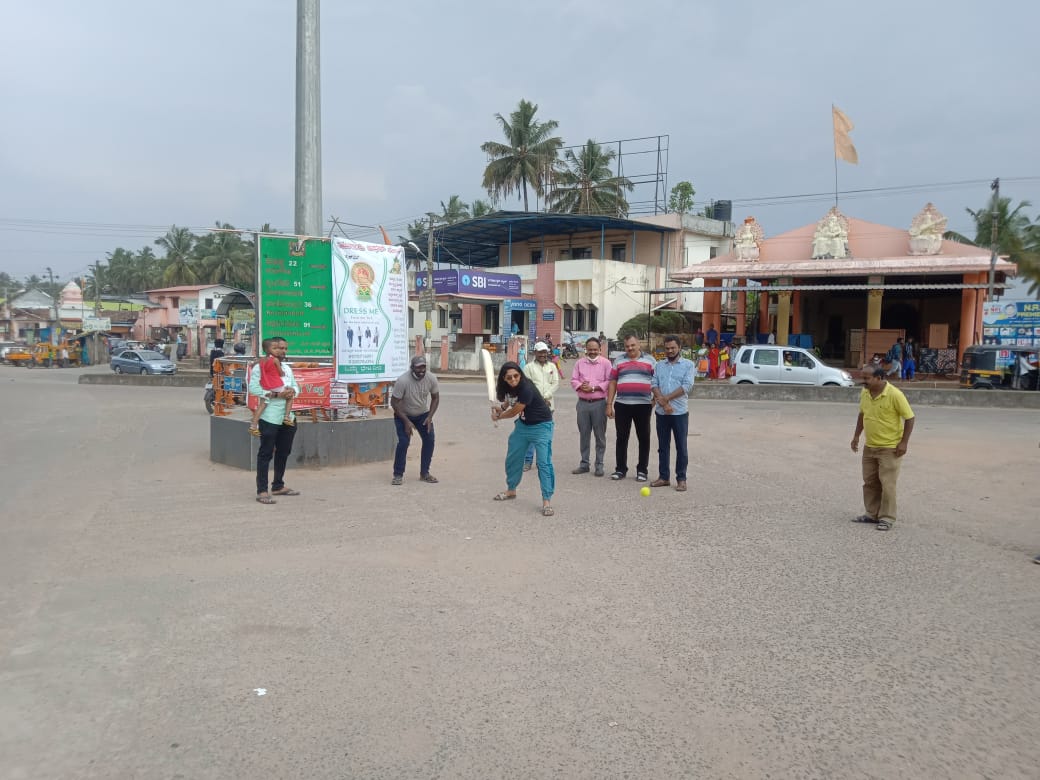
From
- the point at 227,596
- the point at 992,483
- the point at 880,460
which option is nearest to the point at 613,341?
the point at 992,483

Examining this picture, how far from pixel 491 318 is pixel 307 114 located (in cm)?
3544

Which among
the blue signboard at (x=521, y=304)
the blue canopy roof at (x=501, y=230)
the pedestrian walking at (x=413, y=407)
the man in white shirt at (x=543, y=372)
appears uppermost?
the blue canopy roof at (x=501, y=230)

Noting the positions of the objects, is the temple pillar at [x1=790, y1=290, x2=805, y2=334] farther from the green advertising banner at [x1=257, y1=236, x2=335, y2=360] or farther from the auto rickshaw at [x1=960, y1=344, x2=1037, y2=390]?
the green advertising banner at [x1=257, y1=236, x2=335, y2=360]

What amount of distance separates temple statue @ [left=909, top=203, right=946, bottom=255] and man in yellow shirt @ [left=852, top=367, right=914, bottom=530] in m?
23.7

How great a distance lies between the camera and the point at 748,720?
11.4 ft

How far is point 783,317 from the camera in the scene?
101 ft

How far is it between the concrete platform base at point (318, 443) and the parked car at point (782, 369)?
1440 centimetres

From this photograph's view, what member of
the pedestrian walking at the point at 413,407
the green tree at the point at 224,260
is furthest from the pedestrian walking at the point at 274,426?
the green tree at the point at 224,260

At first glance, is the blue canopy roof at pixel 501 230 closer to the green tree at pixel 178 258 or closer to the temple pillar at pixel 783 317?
the temple pillar at pixel 783 317

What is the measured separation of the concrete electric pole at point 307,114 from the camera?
401 inches

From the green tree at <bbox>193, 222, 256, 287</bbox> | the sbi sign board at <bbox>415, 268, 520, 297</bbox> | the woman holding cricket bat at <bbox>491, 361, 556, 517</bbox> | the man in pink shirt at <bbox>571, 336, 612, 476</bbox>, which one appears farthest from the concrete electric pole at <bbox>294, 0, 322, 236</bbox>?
the green tree at <bbox>193, 222, 256, 287</bbox>

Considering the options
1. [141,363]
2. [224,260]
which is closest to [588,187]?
[141,363]

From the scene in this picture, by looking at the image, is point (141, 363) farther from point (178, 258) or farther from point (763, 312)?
point (178, 258)

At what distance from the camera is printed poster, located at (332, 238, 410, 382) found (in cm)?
1026
